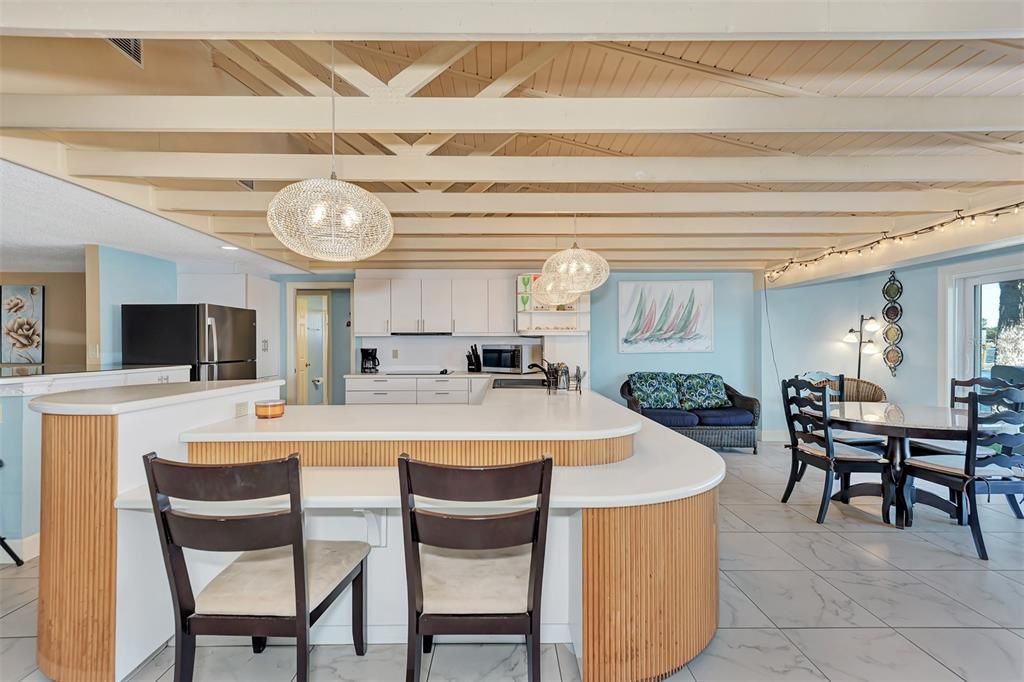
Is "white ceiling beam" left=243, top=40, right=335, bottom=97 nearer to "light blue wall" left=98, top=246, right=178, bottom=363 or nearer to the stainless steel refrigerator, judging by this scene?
the stainless steel refrigerator

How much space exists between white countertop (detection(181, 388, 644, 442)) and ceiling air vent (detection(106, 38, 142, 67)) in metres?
2.43

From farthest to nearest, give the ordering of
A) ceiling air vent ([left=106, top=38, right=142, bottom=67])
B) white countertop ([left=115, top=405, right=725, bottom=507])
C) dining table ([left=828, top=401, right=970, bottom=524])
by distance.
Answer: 1. dining table ([left=828, top=401, right=970, bottom=524])
2. ceiling air vent ([left=106, top=38, right=142, bottom=67])
3. white countertop ([left=115, top=405, right=725, bottom=507])

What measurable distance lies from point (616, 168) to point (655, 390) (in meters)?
3.90

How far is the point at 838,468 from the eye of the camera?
3.46 m

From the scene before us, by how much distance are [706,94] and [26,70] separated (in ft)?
12.0

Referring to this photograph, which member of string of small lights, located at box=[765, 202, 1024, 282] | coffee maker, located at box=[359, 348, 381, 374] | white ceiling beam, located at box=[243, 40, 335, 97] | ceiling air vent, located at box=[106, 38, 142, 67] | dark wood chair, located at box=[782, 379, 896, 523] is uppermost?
ceiling air vent, located at box=[106, 38, 142, 67]

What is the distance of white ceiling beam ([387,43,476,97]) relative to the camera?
88.6 inches

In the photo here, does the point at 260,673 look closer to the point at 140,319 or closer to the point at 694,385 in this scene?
the point at 140,319

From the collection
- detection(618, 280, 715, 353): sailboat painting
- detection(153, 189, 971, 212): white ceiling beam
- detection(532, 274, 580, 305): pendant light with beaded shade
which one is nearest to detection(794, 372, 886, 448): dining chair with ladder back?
detection(618, 280, 715, 353): sailboat painting

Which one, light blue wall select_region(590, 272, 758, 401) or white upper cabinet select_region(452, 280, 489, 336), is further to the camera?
light blue wall select_region(590, 272, 758, 401)

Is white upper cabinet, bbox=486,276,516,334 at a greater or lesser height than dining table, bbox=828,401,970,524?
greater

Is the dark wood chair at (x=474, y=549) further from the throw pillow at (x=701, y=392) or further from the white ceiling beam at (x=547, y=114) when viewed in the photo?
the throw pillow at (x=701, y=392)

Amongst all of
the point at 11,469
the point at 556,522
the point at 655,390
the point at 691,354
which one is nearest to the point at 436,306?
the point at 655,390

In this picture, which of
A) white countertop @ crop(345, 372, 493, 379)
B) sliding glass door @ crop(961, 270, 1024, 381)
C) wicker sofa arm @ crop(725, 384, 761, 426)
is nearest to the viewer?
sliding glass door @ crop(961, 270, 1024, 381)
